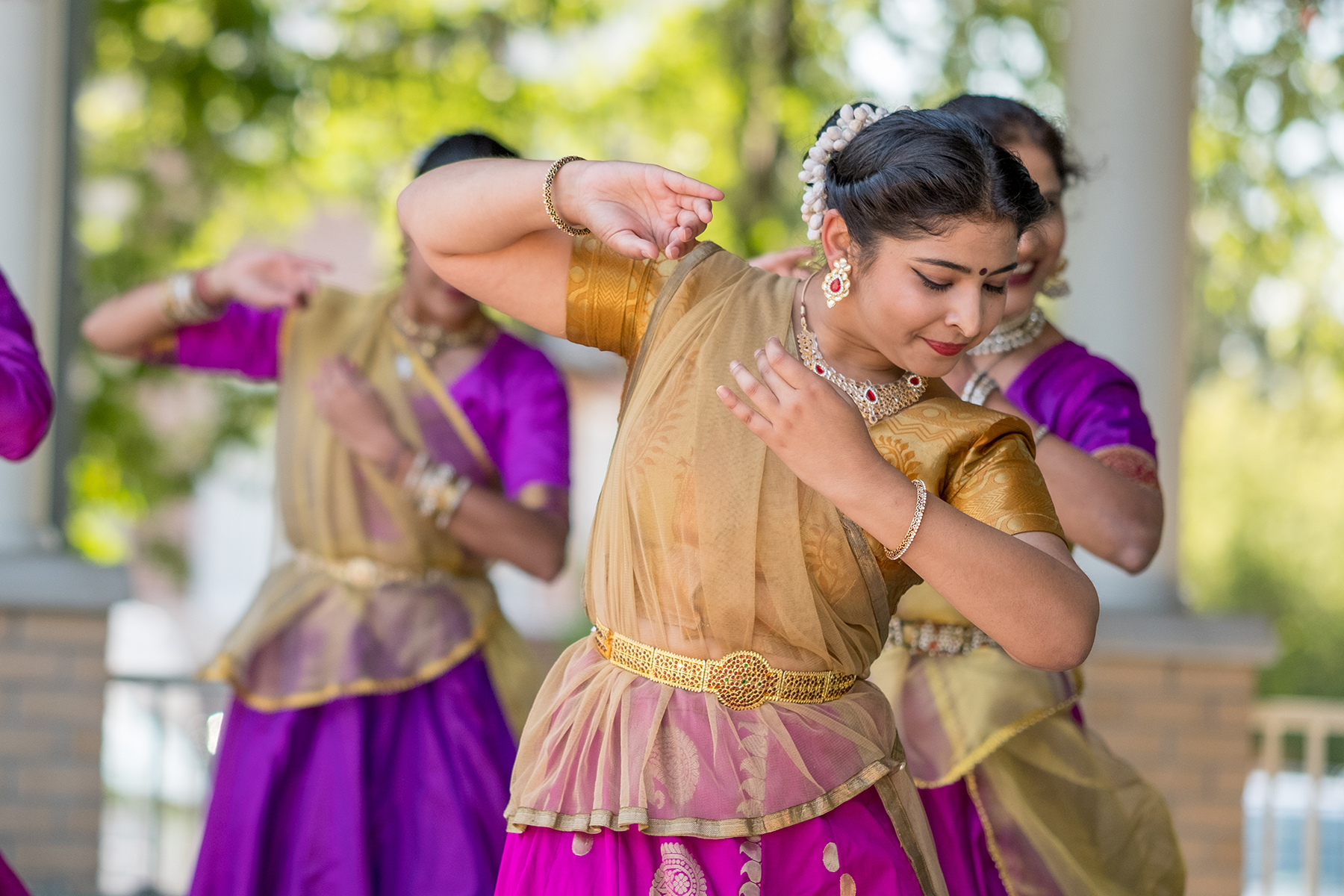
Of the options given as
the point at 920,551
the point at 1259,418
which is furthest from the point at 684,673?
the point at 1259,418

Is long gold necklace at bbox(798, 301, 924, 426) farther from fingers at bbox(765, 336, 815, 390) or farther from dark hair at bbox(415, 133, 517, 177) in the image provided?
dark hair at bbox(415, 133, 517, 177)

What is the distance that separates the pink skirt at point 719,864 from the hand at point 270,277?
1.64 m

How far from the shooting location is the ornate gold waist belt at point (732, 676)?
5.67 feet

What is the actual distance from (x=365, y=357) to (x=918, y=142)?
67.8 inches

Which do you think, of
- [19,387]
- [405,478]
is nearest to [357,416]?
[405,478]

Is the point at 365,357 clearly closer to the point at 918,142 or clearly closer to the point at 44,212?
the point at 918,142

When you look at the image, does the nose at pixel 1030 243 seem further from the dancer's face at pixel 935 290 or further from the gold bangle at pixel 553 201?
the gold bangle at pixel 553 201

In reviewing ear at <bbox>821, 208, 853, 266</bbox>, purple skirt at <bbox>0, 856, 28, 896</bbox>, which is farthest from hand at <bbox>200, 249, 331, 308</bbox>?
ear at <bbox>821, 208, 853, 266</bbox>

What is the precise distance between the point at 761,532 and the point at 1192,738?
12.1 feet

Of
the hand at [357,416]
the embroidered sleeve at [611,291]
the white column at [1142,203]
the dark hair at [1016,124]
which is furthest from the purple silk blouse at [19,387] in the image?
the white column at [1142,203]

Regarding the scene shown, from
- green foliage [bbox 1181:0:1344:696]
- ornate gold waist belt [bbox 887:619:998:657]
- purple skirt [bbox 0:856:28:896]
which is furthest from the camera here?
green foliage [bbox 1181:0:1344:696]

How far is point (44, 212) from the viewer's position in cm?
466

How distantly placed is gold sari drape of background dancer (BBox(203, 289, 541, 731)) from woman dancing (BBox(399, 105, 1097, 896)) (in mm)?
1237

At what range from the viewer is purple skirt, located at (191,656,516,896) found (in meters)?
2.89
